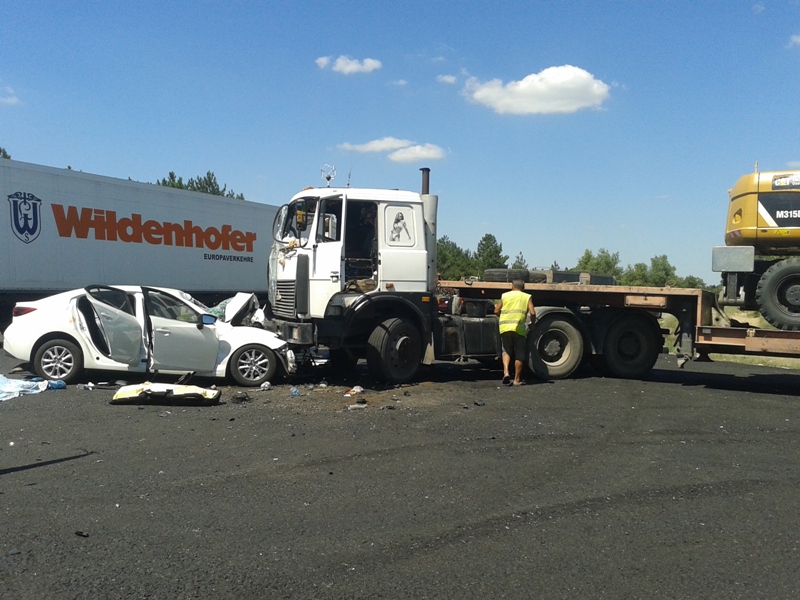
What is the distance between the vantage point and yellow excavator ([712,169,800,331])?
9617 mm

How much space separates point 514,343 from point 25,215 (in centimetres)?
1188

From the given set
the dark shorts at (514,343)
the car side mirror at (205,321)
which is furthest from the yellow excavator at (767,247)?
the car side mirror at (205,321)

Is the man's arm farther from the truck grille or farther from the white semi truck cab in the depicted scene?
the truck grille

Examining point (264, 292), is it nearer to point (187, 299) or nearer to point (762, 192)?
point (187, 299)

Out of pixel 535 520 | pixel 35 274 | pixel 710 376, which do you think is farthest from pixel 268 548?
pixel 35 274

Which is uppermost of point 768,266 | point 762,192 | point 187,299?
point 762,192

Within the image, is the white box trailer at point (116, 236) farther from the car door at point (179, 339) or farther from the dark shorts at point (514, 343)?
the dark shorts at point (514, 343)

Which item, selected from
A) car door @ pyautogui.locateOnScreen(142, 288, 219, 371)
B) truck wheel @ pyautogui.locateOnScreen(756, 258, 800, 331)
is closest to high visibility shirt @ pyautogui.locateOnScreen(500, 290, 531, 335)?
truck wheel @ pyautogui.locateOnScreen(756, 258, 800, 331)

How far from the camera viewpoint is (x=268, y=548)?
4160 mm

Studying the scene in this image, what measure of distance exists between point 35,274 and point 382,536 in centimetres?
1442

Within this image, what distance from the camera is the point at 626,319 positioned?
38.4ft

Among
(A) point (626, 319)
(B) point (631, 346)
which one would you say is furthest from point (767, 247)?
(B) point (631, 346)

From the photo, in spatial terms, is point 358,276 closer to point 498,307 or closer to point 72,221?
point 498,307

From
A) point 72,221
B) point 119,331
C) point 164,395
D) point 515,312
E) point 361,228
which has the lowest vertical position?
point 164,395
